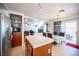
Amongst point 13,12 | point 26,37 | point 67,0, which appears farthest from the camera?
point 26,37

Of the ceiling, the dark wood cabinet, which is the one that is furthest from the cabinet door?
the ceiling

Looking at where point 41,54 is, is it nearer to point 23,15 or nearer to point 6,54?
point 6,54

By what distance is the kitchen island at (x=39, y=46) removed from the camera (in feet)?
5.10

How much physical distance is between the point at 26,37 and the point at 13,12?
0.64m

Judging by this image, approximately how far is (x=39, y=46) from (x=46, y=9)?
790 millimetres

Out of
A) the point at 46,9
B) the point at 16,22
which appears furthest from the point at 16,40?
the point at 46,9

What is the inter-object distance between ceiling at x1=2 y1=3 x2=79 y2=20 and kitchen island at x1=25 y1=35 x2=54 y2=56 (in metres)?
0.50

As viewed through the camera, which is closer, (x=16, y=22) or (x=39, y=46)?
(x=39, y=46)

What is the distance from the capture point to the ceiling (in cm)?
158

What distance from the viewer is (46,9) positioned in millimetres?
1633

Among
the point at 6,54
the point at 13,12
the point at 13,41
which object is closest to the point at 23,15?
the point at 13,12

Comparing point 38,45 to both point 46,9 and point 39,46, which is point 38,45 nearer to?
point 39,46

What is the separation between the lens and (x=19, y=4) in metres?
1.63

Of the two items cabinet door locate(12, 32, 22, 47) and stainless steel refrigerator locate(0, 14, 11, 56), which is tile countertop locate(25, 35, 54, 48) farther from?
stainless steel refrigerator locate(0, 14, 11, 56)
